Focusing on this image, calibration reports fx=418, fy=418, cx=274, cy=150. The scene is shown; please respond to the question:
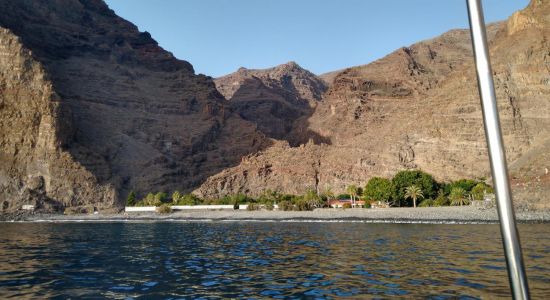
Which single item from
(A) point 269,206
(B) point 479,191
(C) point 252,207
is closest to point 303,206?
(A) point 269,206

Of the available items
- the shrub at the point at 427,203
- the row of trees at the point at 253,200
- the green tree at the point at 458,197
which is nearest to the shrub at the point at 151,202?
the row of trees at the point at 253,200

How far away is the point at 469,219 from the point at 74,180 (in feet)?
341

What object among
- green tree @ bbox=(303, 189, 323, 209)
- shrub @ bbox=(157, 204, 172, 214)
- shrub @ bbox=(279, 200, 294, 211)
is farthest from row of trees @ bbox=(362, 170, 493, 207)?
shrub @ bbox=(157, 204, 172, 214)

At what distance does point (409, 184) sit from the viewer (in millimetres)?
90812

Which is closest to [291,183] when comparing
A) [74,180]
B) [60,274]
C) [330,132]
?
[330,132]

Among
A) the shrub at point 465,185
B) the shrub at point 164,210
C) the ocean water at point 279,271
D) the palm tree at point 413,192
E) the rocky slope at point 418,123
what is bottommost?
the ocean water at point 279,271

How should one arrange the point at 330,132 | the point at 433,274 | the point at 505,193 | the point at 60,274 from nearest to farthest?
1. the point at 505,193
2. the point at 433,274
3. the point at 60,274
4. the point at 330,132

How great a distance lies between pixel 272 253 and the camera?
27.4 meters

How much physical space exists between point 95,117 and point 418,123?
10596cm

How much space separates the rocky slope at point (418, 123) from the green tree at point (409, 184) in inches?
647

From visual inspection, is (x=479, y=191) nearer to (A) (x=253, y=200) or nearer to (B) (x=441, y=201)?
(B) (x=441, y=201)

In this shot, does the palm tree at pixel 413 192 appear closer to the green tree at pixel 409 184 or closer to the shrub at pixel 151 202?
the green tree at pixel 409 184

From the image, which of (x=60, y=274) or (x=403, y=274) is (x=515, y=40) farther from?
(x=60, y=274)

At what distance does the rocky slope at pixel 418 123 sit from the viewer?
10469 cm
